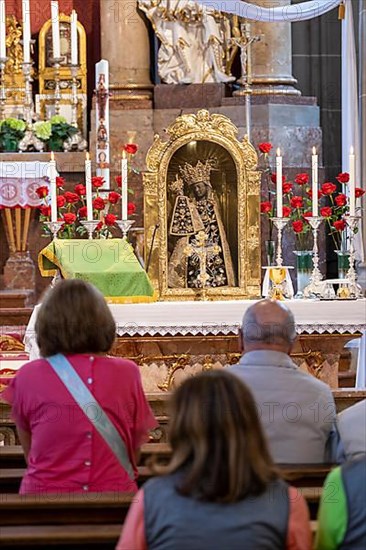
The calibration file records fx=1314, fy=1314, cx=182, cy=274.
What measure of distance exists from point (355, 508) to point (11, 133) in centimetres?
836

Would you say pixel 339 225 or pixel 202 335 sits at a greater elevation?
pixel 339 225

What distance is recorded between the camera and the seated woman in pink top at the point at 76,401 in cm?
377

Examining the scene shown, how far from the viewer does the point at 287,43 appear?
11047mm

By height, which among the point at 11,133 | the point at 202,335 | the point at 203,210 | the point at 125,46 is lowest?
the point at 202,335

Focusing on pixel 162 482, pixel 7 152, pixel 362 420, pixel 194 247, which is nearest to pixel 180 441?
pixel 162 482

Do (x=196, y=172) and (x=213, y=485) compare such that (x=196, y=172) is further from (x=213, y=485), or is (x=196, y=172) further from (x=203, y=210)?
(x=213, y=485)

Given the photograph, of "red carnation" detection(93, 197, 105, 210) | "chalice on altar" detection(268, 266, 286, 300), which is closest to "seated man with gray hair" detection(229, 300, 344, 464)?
"chalice on altar" detection(268, 266, 286, 300)

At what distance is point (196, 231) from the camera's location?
765 cm

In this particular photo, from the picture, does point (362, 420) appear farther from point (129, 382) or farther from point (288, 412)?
point (129, 382)

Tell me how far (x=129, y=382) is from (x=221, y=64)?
752cm

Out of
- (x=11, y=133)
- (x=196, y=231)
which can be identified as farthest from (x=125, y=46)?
(x=196, y=231)

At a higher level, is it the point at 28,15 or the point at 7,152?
the point at 28,15

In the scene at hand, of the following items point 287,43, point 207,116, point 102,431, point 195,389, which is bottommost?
point 102,431

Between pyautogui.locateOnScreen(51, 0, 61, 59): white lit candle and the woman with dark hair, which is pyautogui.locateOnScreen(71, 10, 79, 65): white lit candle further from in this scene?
the woman with dark hair
